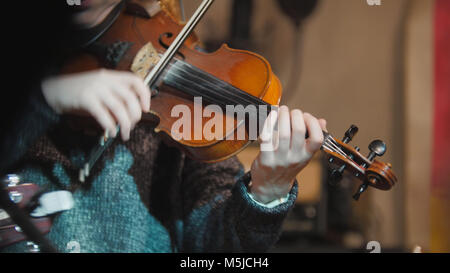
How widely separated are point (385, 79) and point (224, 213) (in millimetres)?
1467

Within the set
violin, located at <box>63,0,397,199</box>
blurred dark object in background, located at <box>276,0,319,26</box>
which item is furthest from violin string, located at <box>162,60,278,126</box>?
blurred dark object in background, located at <box>276,0,319,26</box>

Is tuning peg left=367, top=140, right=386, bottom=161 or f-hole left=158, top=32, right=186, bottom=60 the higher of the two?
tuning peg left=367, top=140, right=386, bottom=161

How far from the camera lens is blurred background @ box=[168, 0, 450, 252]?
1.73 metres

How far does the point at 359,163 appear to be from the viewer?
21.2 inches

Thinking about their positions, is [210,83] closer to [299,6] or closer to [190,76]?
[190,76]

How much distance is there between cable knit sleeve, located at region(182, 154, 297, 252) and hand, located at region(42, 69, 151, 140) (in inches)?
7.8

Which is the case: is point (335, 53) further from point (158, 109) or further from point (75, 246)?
point (75, 246)

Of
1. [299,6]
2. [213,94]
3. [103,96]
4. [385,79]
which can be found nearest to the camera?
[103,96]

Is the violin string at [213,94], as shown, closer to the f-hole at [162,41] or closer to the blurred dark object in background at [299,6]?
the f-hole at [162,41]

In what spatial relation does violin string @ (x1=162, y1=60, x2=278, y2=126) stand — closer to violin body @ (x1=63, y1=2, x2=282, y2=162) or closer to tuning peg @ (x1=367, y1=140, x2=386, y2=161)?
violin body @ (x1=63, y1=2, x2=282, y2=162)

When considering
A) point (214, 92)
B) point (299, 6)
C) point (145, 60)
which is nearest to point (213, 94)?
point (214, 92)

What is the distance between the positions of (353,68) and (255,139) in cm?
141

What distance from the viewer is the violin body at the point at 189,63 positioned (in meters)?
0.58

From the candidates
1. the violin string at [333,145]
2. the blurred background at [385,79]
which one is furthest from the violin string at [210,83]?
the blurred background at [385,79]
